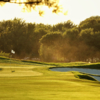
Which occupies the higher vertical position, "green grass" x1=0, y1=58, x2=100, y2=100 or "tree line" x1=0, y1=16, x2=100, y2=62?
"tree line" x1=0, y1=16, x2=100, y2=62

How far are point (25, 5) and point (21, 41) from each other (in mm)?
62152

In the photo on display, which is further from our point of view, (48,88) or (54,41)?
(54,41)

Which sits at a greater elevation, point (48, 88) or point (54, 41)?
point (54, 41)

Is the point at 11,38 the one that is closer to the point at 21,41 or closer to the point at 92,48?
A: the point at 21,41

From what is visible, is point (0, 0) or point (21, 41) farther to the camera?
point (21, 41)

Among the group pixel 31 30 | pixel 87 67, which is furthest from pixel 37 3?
pixel 31 30

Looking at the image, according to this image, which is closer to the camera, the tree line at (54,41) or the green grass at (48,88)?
the green grass at (48,88)

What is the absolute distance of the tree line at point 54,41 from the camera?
57050 mm

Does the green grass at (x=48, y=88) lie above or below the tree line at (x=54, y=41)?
below

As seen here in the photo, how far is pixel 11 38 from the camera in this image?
7181cm

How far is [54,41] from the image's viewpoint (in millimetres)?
61344

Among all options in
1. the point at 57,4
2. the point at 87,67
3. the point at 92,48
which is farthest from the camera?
the point at 92,48

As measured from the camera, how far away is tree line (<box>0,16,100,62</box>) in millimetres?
57050

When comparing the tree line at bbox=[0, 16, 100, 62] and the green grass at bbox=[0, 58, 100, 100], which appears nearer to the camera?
the green grass at bbox=[0, 58, 100, 100]
